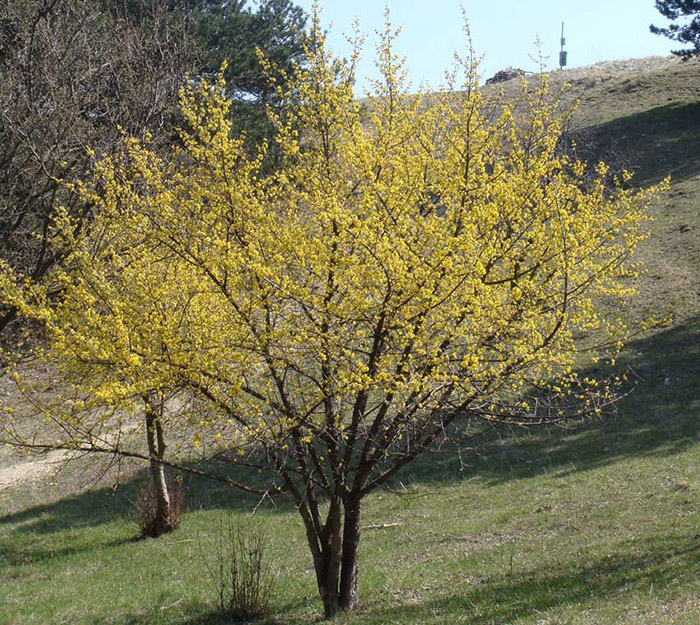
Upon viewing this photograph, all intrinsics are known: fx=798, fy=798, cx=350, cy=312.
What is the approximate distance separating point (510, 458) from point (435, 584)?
6331 mm

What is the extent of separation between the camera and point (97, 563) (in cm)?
1166

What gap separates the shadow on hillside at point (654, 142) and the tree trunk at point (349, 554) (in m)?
22.5

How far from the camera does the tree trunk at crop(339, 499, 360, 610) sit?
7449mm

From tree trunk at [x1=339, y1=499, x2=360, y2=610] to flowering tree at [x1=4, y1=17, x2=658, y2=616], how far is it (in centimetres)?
2

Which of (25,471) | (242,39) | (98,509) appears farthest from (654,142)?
(98,509)

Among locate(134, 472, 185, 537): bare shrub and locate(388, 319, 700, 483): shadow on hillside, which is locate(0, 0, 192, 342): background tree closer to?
locate(134, 472, 185, 537): bare shrub

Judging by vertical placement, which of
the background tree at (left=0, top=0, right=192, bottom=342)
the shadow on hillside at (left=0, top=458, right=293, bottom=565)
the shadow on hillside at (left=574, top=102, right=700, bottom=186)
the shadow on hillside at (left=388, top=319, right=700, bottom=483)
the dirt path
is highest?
the shadow on hillside at (left=574, top=102, right=700, bottom=186)

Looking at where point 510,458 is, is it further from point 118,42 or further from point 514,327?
point 118,42

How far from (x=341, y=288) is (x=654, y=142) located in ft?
102

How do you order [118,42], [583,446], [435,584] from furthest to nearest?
[583,446] < [118,42] < [435,584]

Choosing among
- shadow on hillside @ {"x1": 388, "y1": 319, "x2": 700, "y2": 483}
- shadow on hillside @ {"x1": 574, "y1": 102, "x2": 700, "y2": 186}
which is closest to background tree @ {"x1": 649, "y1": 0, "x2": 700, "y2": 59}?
shadow on hillside @ {"x1": 574, "y1": 102, "x2": 700, "y2": 186}

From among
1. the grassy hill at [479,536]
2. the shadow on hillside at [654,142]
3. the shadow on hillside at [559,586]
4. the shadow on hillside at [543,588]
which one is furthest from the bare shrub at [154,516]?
the shadow on hillside at [654,142]

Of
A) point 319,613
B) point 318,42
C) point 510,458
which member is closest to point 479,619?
point 319,613

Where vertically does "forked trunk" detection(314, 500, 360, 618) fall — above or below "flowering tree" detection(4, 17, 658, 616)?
below
